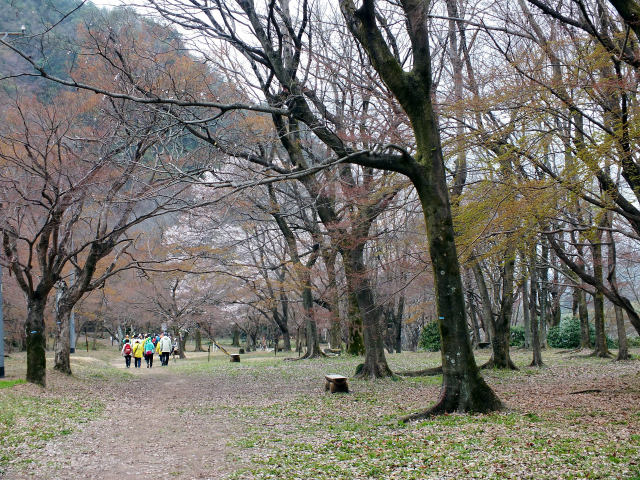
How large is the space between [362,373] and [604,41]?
9891 mm

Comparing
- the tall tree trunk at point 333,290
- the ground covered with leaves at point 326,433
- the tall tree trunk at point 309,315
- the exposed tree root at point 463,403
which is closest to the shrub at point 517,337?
the tall tree trunk at point 333,290

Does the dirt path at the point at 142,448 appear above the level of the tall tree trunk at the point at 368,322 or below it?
below

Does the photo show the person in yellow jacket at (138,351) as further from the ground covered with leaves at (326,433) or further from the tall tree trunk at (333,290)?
the ground covered with leaves at (326,433)

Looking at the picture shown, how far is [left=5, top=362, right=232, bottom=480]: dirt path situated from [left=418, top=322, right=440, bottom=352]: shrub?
64.0 feet

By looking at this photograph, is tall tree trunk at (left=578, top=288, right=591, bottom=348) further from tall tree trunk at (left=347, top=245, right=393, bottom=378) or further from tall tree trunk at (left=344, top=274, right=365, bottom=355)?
tall tree trunk at (left=347, top=245, right=393, bottom=378)

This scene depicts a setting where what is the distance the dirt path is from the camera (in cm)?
603

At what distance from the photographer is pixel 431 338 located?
2942 cm

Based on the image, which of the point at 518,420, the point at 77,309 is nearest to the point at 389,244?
the point at 518,420

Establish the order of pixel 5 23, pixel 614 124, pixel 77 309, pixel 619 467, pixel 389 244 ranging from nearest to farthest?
pixel 619 467
pixel 614 124
pixel 5 23
pixel 389 244
pixel 77 309

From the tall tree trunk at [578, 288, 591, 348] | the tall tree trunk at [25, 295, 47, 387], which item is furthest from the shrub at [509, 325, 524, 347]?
the tall tree trunk at [25, 295, 47, 387]

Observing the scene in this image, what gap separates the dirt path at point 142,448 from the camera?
6031 mm

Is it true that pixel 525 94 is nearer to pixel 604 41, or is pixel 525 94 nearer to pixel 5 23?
pixel 604 41

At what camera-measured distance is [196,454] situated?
6883 mm

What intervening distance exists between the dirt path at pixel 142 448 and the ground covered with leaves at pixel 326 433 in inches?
0.8
